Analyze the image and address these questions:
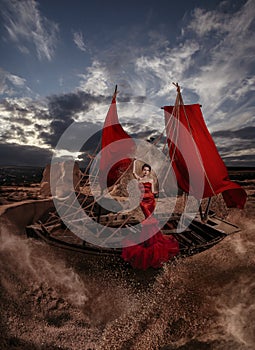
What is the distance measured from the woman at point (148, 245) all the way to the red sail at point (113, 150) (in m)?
2.92

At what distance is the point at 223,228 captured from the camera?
305 inches

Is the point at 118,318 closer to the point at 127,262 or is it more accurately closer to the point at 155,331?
the point at 155,331

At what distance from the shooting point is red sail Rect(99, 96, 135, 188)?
340 inches

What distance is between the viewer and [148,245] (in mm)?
5316

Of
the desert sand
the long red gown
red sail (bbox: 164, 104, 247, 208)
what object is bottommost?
the desert sand

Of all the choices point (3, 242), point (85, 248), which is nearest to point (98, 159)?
point (85, 248)

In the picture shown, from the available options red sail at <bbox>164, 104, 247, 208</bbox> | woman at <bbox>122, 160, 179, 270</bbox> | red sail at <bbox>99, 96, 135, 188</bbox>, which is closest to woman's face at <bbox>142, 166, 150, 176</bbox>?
woman at <bbox>122, 160, 179, 270</bbox>

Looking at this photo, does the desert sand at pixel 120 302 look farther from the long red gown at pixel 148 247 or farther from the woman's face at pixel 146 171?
the woman's face at pixel 146 171

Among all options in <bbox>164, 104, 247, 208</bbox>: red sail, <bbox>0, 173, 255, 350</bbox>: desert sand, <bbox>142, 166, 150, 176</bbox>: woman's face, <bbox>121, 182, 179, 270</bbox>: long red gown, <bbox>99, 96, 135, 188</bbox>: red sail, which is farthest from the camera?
<bbox>99, 96, 135, 188</bbox>: red sail

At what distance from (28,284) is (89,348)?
2.44 m

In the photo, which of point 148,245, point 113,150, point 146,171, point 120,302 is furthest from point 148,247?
point 113,150

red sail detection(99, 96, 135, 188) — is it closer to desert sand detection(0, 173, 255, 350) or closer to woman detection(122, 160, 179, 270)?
woman detection(122, 160, 179, 270)

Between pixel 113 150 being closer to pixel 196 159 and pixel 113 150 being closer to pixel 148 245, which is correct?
pixel 196 159

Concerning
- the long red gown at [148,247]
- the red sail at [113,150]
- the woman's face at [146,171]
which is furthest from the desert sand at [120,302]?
the red sail at [113,150]
